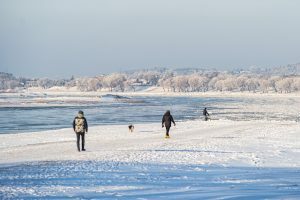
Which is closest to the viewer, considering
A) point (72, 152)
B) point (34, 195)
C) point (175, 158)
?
point (34, 195)

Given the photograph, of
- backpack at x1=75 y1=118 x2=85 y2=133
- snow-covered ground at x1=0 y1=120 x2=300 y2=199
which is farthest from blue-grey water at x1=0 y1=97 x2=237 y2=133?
snow-covered ground at x1=0 y1=120 x2=300 y2=199

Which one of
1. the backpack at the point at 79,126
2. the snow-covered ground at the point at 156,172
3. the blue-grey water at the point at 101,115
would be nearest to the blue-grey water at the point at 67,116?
the blue-grey water at the point at 101,115

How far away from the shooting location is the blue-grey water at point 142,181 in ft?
39.0

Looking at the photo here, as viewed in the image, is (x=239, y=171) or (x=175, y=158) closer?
(x=239, y=171)

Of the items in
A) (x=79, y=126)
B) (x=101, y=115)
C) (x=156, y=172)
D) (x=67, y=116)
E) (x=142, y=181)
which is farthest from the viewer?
(x=101, y=115)

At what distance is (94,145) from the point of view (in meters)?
25.4

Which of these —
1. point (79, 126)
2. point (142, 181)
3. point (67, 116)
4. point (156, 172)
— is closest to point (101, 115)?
point (67, 116)

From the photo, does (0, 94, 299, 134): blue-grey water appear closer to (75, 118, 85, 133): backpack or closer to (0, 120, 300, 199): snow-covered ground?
(75, 118, 85, 133): backpack

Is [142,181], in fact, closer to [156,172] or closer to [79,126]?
[156,172]

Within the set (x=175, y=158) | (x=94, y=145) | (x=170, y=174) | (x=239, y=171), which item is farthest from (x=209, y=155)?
(x=94, y=145)

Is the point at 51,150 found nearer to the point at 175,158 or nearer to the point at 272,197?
the point at 175,158

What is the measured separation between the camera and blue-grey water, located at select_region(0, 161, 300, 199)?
11891 mm

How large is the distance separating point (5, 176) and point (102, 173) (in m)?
2.79

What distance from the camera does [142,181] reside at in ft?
44.8
